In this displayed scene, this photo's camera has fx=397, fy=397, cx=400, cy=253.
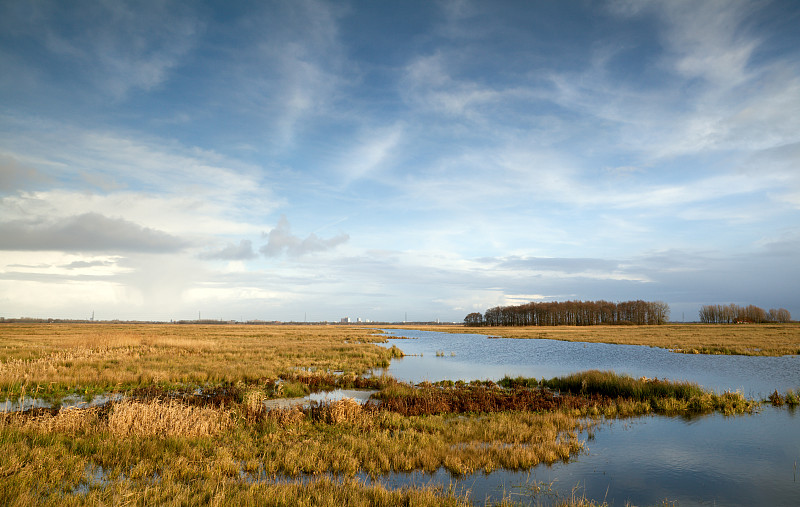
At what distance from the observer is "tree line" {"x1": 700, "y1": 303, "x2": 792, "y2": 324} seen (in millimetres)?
176250

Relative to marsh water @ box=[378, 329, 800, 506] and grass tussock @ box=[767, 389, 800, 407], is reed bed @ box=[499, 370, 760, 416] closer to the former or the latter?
grass tussock @ box=[767, 389, 800, 407]

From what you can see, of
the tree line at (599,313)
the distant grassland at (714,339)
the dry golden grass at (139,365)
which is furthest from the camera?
the tree line at (599,313)

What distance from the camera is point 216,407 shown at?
48.2ft

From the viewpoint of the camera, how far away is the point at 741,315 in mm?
177625

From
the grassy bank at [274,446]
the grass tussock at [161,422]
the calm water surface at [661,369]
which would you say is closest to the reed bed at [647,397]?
the grassy bank at [274,446]

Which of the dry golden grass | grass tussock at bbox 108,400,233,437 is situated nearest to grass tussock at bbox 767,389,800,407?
the dry golden grass

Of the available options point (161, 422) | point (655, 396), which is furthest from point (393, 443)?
point (655, 396)

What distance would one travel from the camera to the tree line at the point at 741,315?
578ft

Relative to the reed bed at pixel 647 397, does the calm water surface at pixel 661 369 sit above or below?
below

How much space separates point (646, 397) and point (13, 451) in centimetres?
2223

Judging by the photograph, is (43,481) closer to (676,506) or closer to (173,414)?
(173,414)

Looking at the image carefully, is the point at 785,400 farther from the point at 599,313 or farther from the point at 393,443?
the point at 599,313

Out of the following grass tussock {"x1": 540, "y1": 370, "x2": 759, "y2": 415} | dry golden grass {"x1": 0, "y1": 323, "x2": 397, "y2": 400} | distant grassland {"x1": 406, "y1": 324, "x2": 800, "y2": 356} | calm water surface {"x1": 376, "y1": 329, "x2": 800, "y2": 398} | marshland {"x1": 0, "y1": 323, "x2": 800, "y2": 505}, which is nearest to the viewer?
marshland {"x1": 0, "y1": 323, "x2": 800, "y2": 505}

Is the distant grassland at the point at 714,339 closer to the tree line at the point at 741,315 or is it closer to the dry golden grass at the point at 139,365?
the dry golden grass at the point at 139,365
